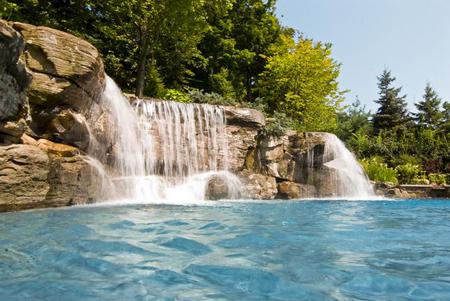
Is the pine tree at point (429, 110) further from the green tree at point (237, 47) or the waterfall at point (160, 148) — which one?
the waterfall at point (160, 148)

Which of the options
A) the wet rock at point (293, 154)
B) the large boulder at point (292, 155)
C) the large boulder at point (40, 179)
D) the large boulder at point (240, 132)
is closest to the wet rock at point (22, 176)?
the large boulder at point (40, 179)

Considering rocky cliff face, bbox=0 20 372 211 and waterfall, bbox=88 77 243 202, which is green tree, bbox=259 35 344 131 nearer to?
waterfall, bbox=88 77 243 202

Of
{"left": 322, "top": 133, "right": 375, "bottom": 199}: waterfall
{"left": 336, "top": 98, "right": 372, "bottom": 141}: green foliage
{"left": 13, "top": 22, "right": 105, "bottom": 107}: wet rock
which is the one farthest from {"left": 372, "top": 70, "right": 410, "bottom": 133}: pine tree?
{"left": 13, "top": 22, "right": 105, "bottom": 107}: wet rock

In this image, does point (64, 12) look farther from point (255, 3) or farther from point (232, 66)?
point (255, 3)

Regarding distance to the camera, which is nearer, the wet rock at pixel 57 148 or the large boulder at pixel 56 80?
the wet rock at pixel 57 148

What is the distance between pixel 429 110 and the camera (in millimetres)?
37062

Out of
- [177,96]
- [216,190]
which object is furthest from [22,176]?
[177,96]

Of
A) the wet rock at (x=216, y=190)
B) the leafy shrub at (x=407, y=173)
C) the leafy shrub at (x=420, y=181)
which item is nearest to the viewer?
the wet rock at (x=216, y=190)

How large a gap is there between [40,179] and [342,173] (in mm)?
11944

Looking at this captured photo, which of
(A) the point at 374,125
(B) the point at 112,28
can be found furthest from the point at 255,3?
(A) the point at 374,125

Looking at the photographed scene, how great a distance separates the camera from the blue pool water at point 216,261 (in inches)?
102

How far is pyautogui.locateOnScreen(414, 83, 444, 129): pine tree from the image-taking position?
36.0 meters

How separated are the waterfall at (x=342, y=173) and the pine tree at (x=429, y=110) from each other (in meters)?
22.7

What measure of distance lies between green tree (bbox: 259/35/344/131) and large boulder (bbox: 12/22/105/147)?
13927mm
